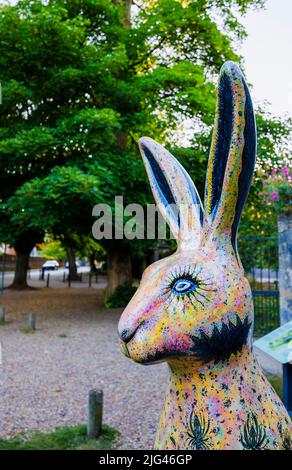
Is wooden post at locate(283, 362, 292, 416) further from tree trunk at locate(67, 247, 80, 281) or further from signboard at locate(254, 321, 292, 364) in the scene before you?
tree trunk at locate(67, 247, 80, 281)

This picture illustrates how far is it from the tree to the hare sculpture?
7.45 metres

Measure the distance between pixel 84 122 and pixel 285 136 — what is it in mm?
6601

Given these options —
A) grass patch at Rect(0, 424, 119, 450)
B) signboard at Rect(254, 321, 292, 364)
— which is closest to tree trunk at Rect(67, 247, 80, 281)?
grass patch at Rect(0, 424, 119, 450)

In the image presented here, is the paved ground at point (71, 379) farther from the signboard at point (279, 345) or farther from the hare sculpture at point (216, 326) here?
the hare sculpture at point (216, 326)

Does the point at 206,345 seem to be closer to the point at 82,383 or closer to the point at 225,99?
the point at 225,99

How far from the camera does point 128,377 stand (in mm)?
6473

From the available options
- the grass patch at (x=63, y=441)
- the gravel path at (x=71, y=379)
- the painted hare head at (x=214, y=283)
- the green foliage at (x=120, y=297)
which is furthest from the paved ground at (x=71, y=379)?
the painted hare head at (x=214, y=283)

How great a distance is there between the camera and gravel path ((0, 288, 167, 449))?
463 cm

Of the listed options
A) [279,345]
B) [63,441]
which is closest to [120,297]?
[63,441]

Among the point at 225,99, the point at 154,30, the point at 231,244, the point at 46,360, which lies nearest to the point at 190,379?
the point at 231,244

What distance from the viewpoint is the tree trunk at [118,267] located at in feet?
44.3

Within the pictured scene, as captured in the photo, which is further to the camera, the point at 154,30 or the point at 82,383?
the point at 154,30

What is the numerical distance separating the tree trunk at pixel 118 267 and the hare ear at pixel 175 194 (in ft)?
37.6

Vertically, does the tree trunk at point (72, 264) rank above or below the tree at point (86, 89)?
below
